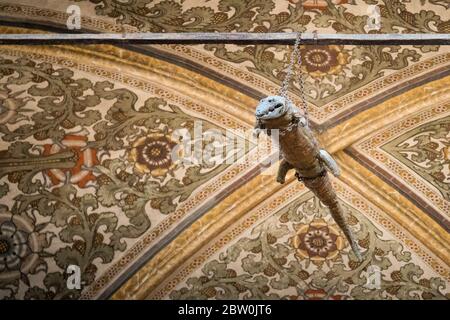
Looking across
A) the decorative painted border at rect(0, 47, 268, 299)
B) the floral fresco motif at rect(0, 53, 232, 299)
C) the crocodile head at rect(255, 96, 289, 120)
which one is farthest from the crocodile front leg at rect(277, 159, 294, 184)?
the floral fresco motif at rect(0, 53, 232, 299)

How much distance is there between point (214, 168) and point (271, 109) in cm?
350

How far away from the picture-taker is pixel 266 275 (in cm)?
955

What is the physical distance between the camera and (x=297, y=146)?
6.30m

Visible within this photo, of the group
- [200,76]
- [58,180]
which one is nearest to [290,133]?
[200,76]

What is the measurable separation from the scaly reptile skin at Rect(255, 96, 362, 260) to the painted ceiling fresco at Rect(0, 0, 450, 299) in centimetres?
200

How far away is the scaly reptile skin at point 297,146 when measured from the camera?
5.86 m

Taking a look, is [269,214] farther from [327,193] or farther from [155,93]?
[327,193]

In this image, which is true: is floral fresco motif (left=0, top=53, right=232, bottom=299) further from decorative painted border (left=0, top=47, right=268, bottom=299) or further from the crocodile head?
the crocodile head

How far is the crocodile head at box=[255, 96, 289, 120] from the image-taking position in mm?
5832

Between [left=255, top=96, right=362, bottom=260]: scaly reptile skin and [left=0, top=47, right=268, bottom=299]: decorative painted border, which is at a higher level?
[left=255, top=96, right=362, bottom=260]: scaly reptile skin

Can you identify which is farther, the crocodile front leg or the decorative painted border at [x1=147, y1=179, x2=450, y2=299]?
the decorative painted border at [x1=147, y1=179, x2=450, y2=299]

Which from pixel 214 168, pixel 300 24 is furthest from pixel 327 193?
pixel 214 168

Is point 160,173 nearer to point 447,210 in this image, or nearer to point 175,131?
point 175,131

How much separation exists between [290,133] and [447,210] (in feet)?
11.3
